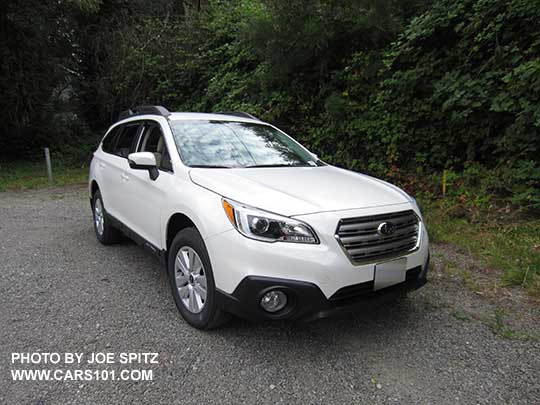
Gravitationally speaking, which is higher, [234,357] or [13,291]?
[234,357]

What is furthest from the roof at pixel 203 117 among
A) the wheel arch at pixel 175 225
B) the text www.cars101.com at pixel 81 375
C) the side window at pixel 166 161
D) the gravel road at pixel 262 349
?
the text www.cars101.com at pixel 81 375

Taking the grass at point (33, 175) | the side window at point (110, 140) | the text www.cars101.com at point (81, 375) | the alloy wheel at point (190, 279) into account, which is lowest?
the grass at point (33, 175)

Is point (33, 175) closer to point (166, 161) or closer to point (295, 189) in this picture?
point (166, 161)

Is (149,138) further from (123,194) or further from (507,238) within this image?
(507,238)

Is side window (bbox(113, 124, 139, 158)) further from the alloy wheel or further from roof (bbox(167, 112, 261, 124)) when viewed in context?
the alloy wheel

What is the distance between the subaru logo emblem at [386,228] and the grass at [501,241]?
177cm

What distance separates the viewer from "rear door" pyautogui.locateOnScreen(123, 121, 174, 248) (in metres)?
3.22

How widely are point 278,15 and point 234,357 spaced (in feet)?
20.5

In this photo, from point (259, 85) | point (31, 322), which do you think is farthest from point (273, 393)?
point (259, 85)

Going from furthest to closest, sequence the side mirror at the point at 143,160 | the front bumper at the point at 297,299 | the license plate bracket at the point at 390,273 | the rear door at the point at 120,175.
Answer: the rear door at the point at 120,175, the side mirror at the point at 143,160, the license plate bracket at the point at 390,273, the front bumper at the point at 297,299

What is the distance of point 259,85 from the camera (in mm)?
9070

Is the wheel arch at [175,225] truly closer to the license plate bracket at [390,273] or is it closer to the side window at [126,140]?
the license plate bracket at [390,273]

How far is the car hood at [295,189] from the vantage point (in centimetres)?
248

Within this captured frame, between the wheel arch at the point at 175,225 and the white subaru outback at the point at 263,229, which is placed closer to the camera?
the white subaru outback at the point at 263,229
